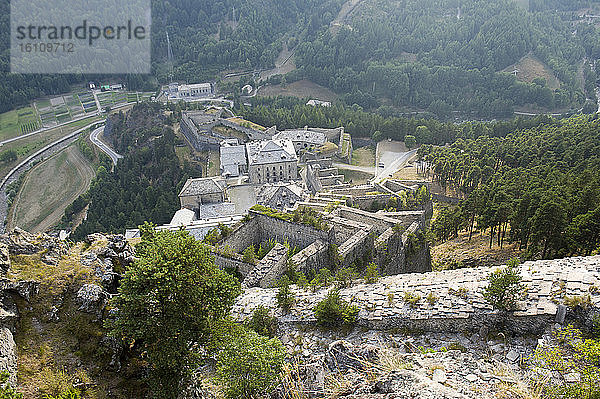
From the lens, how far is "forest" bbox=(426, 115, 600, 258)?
26.9 metres

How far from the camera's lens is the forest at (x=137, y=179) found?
223 ft

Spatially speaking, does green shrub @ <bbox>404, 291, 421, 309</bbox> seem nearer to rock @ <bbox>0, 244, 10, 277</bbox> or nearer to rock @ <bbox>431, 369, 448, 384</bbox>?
rock @ <bbox>431, 369, 448, 384</bbox>

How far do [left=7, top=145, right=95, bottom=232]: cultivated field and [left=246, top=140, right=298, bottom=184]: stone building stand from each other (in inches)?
1709

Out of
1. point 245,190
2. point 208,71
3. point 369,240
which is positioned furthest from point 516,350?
point 208,71

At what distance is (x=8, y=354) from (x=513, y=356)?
16.5 metres

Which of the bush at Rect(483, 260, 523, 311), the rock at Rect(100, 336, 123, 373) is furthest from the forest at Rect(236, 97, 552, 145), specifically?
the rock at Rect(100, 336, 123, 373)

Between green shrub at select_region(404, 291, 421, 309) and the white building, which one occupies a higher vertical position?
the white building

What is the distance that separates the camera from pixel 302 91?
144m

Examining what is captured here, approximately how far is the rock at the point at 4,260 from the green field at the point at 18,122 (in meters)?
133

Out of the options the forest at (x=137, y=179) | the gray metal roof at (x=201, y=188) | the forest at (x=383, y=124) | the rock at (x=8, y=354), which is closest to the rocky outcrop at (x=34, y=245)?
A: the rock at (x=8, y=354)

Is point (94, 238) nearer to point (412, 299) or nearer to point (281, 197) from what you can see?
point (412, 299)

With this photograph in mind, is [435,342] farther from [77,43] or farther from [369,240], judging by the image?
[77,43]

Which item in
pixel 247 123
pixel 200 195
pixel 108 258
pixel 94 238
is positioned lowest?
pixel 200 195

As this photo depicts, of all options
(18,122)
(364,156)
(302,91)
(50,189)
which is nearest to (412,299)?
(364,156)
